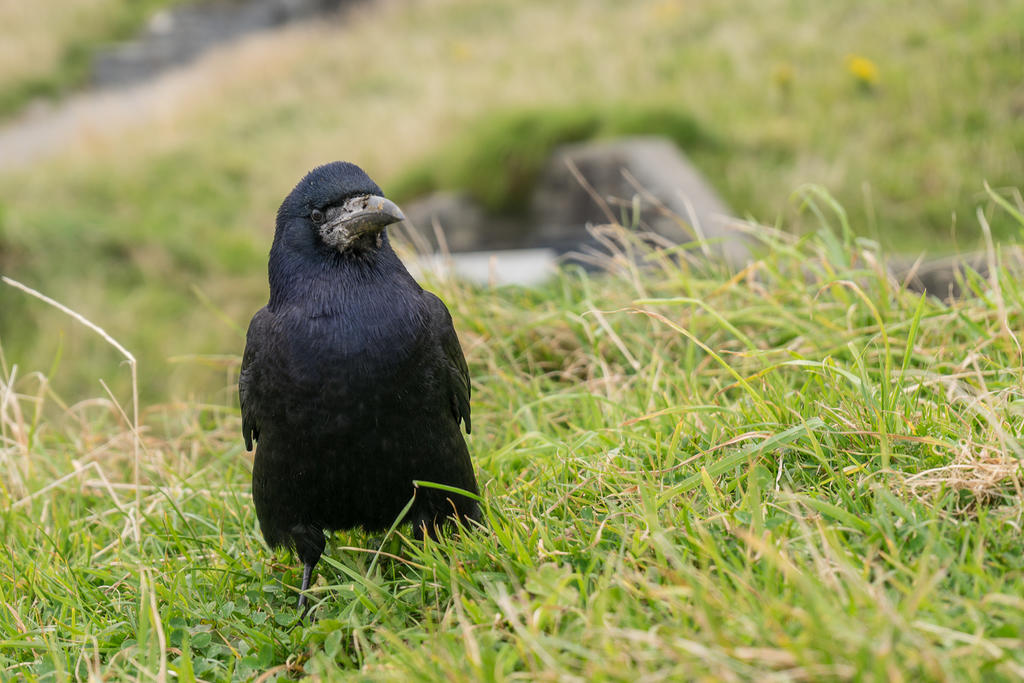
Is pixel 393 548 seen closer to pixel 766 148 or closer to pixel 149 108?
pixel 766 148

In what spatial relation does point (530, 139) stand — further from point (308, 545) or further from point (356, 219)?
point (308, 545)

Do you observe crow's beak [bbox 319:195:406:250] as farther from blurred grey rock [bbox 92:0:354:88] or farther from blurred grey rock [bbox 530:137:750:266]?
blurred grey rock [bbox 92:0:354:88]

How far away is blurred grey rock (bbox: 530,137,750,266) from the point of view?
18.3 feet

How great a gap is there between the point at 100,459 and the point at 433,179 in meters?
4.79

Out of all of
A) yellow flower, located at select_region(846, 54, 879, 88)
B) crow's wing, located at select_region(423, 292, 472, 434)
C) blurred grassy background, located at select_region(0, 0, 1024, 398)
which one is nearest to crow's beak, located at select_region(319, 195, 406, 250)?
crow's wing, located at select_region(423, 292, 472, 434)

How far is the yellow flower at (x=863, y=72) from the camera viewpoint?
7.50 m

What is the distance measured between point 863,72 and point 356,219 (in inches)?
249

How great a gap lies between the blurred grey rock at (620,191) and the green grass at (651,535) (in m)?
1.83

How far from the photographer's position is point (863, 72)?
750 centimetres

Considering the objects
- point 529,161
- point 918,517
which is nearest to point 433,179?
point 529,161

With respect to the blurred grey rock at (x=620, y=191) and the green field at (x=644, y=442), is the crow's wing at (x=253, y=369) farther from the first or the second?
the blurred grey rock at (x=620, y=191)

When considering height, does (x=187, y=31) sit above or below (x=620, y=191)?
above

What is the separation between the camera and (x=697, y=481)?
6.79ft

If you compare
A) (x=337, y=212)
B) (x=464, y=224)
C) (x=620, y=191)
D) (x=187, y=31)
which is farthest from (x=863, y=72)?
(x=187, y=31)
